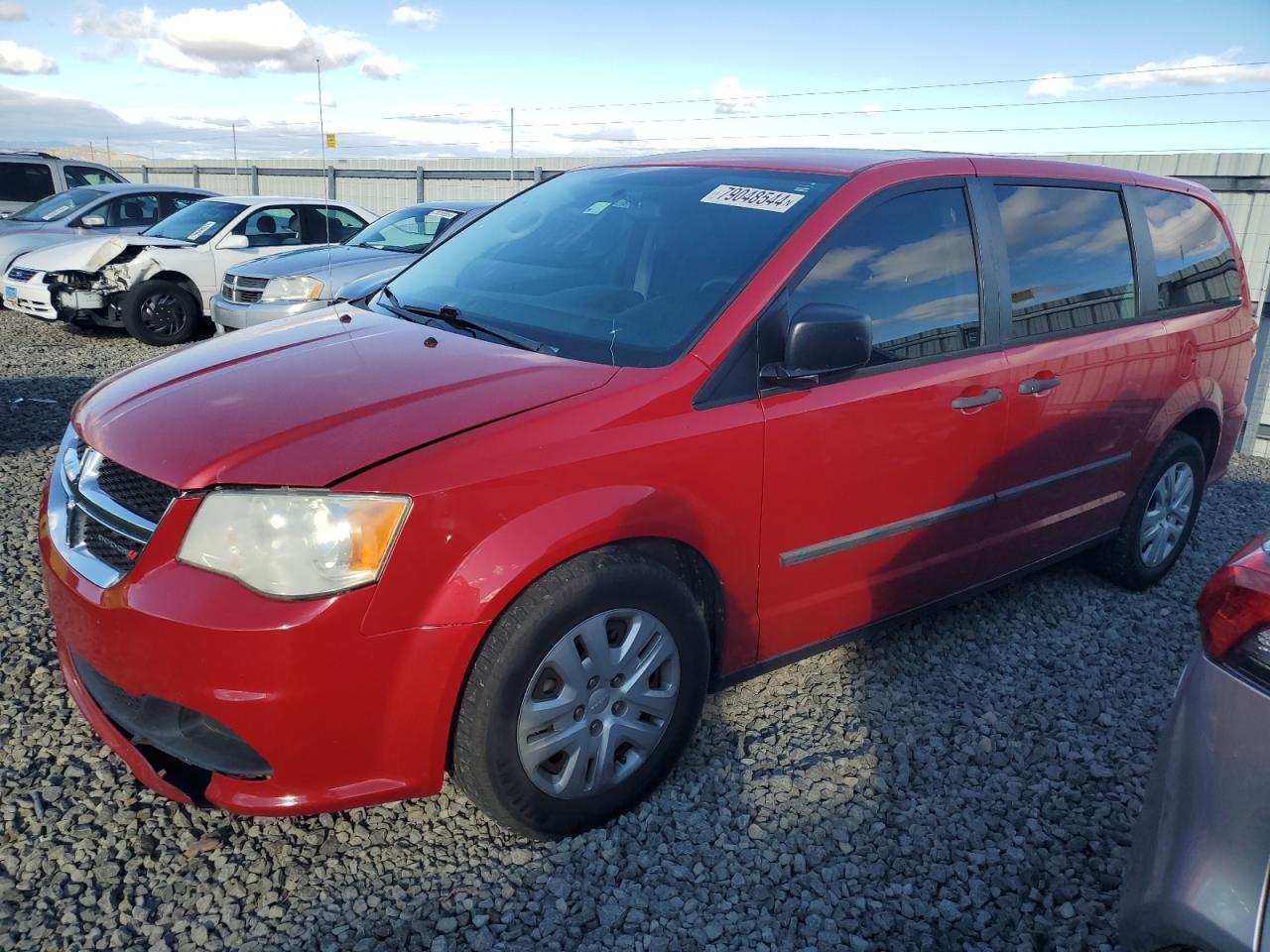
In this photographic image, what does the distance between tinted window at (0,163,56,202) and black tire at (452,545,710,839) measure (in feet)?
47.2

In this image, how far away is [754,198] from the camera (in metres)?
3.11

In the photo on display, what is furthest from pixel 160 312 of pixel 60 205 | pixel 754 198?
pixel 754 198

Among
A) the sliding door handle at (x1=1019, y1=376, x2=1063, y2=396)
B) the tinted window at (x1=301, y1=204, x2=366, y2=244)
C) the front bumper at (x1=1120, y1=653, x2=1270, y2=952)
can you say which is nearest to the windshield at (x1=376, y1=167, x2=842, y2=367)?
the sliding door handle at (x1=1019, y1=376, x2=1063, y2=396)

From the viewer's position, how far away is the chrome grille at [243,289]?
852cm

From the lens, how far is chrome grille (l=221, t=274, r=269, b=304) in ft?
27.9

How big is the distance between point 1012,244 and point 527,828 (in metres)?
2.60

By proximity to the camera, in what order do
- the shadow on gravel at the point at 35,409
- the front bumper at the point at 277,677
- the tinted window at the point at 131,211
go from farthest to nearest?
the tinted window at the point at 131,211 < the shadow on gravel at the point at 35,409 < the front bumper at the point at 277,677

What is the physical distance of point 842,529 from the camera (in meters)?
3.01

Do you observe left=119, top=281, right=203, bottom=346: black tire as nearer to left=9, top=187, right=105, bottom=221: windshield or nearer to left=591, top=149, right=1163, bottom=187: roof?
left=9, top=187, right=105, bottom=221: windshield

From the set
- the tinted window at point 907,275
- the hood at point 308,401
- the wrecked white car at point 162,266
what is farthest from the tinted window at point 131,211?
the tinted window at point 907,275

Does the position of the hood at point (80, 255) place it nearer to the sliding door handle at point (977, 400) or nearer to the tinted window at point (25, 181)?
the tinted window at point (25, 181)

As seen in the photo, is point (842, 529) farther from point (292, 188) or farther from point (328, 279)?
point (292, 188)

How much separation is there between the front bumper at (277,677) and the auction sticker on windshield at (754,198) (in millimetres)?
1621

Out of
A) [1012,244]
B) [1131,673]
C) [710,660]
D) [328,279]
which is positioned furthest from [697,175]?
[328,279]
